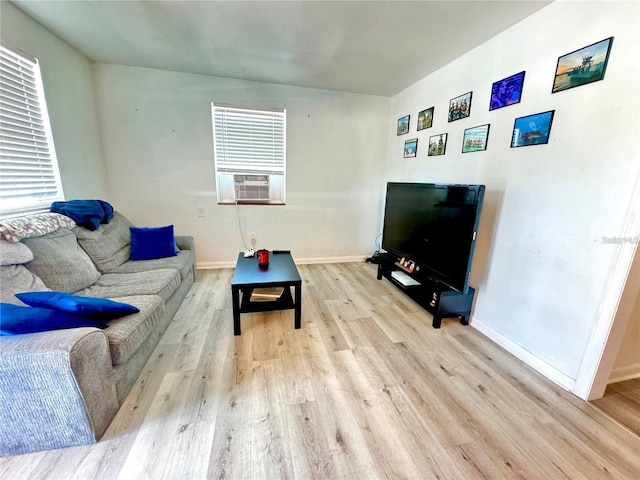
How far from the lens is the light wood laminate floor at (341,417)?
43.2 inches

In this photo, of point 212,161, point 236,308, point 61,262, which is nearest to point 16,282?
point 61,262

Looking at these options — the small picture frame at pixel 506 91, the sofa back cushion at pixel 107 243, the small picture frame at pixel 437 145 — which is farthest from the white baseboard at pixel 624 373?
the sofa back cushion at pixel 107 243

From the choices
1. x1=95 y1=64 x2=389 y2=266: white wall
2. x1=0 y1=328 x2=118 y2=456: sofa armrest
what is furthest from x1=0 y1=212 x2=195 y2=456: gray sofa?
x1=95 y1=64 x2=389 y2=266: white wall

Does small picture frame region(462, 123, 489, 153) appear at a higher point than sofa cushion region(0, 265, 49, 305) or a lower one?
higher

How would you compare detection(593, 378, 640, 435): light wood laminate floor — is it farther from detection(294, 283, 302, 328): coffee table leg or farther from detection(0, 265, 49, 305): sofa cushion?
detection(0, 265, 49, 305): sofa cushion

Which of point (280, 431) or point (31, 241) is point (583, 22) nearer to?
point (280, 431)

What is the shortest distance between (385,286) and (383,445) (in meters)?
1.92

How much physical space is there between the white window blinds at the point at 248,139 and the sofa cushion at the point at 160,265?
1.30m

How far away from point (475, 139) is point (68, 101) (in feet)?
12.2

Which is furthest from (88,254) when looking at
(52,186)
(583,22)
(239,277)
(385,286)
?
(583,22)

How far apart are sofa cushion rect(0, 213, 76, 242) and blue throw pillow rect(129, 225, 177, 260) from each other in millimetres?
503

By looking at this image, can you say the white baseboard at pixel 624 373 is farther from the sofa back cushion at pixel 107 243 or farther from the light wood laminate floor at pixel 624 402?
the sofa back cushion at pixel 107 243

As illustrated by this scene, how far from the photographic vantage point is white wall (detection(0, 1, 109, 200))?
1.88 meters

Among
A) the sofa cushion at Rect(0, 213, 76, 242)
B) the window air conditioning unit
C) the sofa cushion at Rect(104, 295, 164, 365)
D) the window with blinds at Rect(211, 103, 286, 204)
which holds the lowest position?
the sofa cushion at Rect(104, 295, 164, 365)
